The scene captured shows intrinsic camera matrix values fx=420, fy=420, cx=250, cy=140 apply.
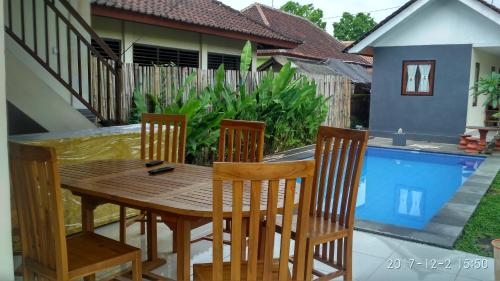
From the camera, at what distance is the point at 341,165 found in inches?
106

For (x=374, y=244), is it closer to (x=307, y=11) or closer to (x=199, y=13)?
(x=199, y=13)

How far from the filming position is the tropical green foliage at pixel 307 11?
35.2 meters

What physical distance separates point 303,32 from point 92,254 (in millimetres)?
18080

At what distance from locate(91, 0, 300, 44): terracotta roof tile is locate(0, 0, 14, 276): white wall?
671 centimetres

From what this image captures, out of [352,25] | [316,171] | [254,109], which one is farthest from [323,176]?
[352,25]

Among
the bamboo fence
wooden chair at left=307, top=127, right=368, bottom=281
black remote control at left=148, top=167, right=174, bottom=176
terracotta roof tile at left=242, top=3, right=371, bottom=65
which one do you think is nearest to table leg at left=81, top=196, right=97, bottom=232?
black remote control at left=148, top=167, right=174, bottom=176

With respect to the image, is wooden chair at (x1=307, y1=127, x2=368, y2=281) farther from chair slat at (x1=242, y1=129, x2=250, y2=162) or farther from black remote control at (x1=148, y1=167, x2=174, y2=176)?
black remote control at (x1=148, y1=167, x2=174, y2=176)

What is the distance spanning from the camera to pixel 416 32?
38.7ft

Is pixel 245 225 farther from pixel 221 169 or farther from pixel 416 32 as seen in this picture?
pixel 416 32

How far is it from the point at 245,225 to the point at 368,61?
Result: 19.5 meters

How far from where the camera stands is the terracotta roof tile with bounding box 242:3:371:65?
16.7m

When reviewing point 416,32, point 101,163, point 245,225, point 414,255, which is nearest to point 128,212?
point 101,163

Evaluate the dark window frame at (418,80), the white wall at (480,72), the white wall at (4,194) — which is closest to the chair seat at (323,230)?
the white wall at (4,194)

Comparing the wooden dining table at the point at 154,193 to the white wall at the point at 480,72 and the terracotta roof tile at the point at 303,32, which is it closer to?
the white wall at the point at 480,72
